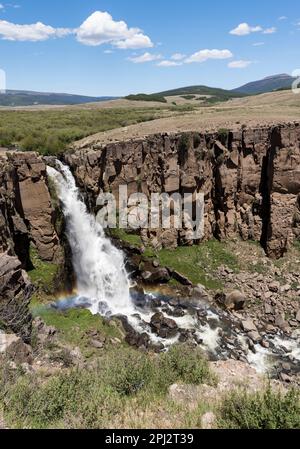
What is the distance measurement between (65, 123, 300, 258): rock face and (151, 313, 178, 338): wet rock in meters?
7.28

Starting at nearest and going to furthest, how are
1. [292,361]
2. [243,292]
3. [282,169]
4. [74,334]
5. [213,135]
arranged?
[74,334], [292,361], [243,292], [282,169], [213,135]

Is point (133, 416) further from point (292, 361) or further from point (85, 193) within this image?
point (85, 193)

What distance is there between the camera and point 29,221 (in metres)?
24.0

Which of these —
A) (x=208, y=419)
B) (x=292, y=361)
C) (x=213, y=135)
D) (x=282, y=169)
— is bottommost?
(x=292, y=361)

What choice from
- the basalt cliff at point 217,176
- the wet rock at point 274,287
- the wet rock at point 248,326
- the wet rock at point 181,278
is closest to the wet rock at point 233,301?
the wet rock at point 248,326

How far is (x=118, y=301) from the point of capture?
25469 mm

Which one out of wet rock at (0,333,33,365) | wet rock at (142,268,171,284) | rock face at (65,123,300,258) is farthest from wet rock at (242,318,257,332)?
wet rock at (0,333,33,365)

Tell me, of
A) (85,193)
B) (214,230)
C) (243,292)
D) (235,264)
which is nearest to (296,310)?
(243,292)

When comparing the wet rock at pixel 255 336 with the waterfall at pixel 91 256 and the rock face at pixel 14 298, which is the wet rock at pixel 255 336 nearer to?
the waterfall at pixel 91 256

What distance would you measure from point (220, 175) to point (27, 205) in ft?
48.2

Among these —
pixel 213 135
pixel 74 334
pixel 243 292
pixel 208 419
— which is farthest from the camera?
pixel 213 135

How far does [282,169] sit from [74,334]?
18.6 meters

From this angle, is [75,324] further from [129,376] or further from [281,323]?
[281,323]

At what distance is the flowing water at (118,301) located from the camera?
21672mm
